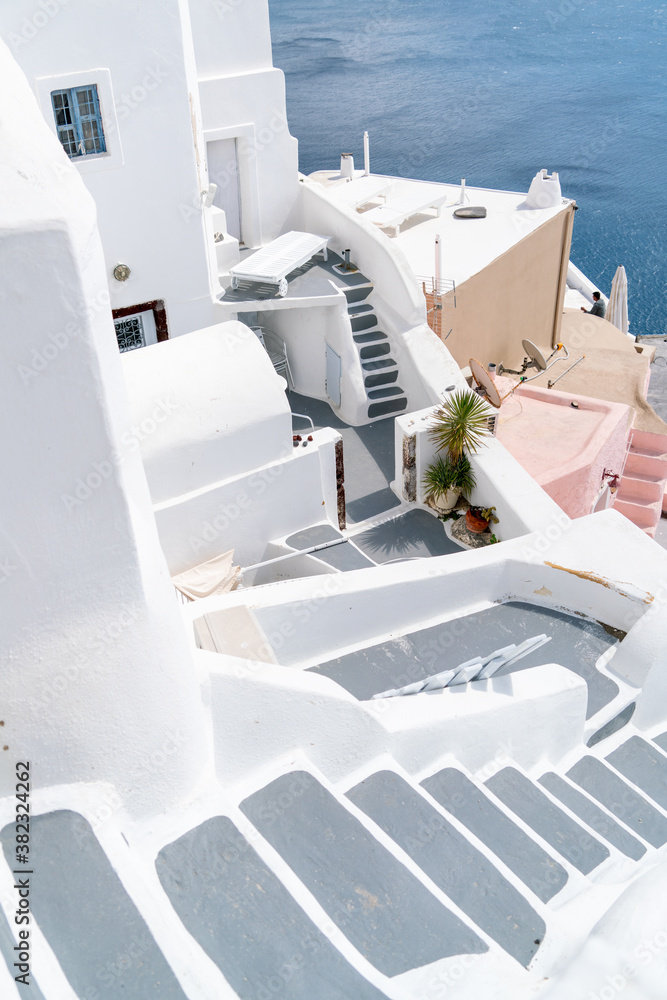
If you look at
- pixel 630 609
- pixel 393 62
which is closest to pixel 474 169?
pixel 393 62

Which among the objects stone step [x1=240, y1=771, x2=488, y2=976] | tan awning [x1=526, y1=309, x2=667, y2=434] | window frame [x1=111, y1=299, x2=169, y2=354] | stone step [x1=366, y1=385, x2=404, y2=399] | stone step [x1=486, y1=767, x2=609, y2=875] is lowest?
tan awning [x1=526, y1=309, x2=667, y2=434]

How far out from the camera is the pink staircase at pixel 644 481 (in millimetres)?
24141

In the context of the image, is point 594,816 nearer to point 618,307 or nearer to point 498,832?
point 498,832

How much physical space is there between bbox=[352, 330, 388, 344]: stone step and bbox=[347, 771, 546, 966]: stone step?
11.9 metres

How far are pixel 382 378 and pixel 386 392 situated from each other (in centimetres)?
31

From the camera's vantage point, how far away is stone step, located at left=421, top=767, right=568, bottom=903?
24.0 feet

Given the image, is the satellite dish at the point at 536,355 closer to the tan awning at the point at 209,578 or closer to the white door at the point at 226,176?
the white door at the point at 226,176

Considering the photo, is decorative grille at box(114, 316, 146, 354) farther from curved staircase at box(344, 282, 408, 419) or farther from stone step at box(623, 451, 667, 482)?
stone step at box(623, 451, 667, 482)

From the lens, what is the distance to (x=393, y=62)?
3679 inches

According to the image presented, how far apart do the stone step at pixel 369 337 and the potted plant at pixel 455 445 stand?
3667 mm

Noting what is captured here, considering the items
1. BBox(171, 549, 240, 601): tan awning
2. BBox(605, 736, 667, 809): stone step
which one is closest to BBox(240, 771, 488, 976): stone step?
BBox(605, 736, 667, 809): stone step

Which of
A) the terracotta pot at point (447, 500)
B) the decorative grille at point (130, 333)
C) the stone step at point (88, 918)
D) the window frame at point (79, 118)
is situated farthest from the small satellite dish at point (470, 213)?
the stone step at point (88, 918)

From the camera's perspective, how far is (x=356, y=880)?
625 cm

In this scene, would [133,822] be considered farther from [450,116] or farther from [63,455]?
[450,116]
